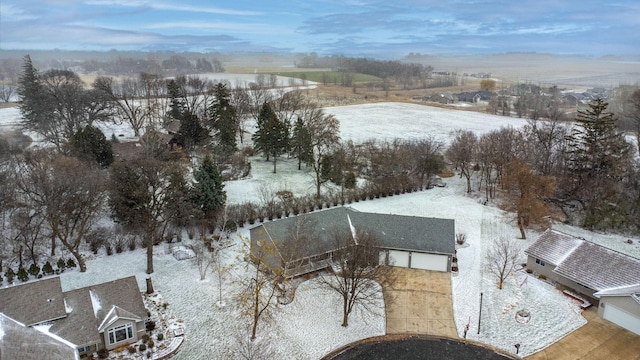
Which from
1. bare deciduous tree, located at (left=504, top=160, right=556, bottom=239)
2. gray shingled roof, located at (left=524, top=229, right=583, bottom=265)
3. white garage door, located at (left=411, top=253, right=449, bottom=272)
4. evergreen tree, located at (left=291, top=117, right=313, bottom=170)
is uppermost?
evergreen tree, located at (left=291, top=117, right=313, bottom=170)

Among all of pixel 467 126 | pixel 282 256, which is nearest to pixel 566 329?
pixel 282 256

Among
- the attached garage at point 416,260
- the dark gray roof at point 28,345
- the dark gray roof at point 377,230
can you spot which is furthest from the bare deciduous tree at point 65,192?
the attached garage at point 416,260

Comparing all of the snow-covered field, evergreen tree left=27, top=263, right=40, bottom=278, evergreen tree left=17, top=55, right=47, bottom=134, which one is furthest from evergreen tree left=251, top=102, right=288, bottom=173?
evergreen tree left=27, top=263, right=40, bottom=278

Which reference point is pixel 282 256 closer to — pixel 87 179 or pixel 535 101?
pixel 87 179

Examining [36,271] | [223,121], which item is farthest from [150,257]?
[223,121]

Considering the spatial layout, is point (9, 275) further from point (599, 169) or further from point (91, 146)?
point (599, 169)

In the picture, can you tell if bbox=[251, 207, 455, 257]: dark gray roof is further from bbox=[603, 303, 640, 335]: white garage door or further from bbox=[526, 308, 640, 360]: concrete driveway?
bbox=[603, 303, 640, 335]: white garage door

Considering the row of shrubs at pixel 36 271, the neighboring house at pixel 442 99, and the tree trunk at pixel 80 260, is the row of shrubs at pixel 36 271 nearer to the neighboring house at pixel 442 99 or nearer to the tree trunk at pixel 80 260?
the tree trunk at pixel 80 260
